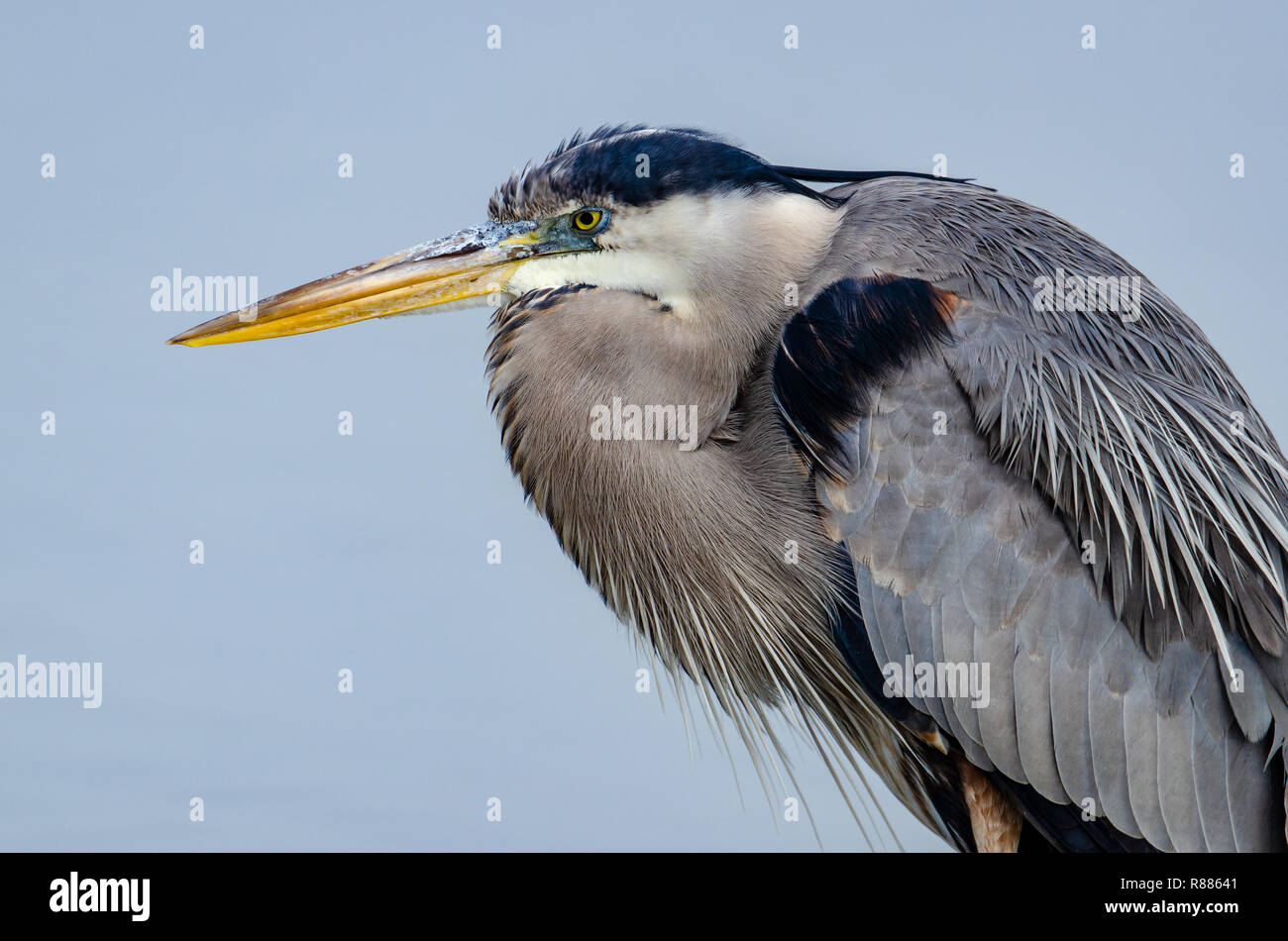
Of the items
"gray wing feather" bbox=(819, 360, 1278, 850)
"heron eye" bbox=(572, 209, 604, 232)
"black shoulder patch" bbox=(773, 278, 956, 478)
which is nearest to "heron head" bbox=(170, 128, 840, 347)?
"heron eye" bbox=(572, 209, 604, 232)

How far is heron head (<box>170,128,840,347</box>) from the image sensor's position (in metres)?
2.94

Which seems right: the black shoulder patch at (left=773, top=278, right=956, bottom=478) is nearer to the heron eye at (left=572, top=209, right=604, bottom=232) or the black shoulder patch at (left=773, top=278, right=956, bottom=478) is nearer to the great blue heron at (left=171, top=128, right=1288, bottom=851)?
the great blue heron at (left=171, top=128, right=1288, bottom=851)

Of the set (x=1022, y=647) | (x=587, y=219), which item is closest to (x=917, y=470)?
(x=1022, y=647)

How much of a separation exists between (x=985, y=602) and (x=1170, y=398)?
0.69m

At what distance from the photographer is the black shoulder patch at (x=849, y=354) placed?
113 inches

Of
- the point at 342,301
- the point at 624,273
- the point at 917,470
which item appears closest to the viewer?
the point at 917,470

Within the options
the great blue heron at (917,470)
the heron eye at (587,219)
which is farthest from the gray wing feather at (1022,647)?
the heron eye at (587,219)

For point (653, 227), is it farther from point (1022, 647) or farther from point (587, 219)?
point (1022, 647)

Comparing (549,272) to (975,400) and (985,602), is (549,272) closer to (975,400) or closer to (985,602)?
(975,400)

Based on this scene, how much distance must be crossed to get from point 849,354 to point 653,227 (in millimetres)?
530

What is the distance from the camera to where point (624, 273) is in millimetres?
2984

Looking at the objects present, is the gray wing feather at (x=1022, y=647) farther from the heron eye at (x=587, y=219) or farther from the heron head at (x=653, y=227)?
the heron eye at (x=587, y=219)
